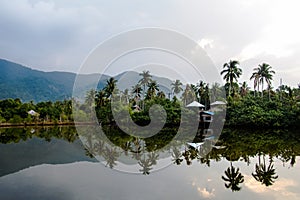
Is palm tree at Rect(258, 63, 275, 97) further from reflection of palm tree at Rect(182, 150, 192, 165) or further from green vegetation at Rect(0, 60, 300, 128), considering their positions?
reflection of palm tree at Rect(182, 150, 192, 165)

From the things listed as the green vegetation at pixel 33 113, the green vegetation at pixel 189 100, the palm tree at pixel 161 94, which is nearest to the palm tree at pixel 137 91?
the green vegetation at pixel 189 100

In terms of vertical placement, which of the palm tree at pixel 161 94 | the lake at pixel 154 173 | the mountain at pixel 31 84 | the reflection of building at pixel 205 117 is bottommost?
the lake at pixel 154 173

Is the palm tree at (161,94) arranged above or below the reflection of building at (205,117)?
above

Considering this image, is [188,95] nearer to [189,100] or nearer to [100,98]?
[189,100]

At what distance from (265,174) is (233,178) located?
3.65ft

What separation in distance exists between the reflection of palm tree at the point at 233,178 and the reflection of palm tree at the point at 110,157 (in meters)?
3.78

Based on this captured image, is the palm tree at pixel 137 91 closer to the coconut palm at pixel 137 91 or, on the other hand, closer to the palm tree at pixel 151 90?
the coconut palm at pixel 137 91

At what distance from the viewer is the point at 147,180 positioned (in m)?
7.70

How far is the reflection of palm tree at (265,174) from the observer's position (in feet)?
24.3

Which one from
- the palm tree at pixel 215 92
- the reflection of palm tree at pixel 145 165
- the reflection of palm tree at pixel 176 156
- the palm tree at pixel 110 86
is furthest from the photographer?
the palm tree at pixel 110 86

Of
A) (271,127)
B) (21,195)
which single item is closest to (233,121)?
(271,127)

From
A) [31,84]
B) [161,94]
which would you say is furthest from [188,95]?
[31,84]

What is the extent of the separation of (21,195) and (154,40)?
20.8 feet

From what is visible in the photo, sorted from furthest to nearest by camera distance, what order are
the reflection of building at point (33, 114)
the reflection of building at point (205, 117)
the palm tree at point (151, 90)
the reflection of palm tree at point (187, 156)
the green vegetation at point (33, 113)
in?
the palm tree at point (151, 90) → the reflection of building at point (33, 114) → the green vegetation at point (33, 113) → the reflection of building at point (205, 117) → the reflection of palm tree at point (187, 156)
